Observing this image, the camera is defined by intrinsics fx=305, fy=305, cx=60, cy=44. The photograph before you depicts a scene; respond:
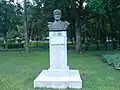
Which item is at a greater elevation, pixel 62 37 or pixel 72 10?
pixel 72 10

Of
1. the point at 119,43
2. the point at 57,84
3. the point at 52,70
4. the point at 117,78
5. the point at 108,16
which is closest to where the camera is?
the point at 57,84

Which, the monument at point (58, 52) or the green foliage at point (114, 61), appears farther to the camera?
the green foliage at point (114, 61)

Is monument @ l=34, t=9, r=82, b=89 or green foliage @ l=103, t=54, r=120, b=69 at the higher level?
monument @ l=34, t=9, r=82, b=89

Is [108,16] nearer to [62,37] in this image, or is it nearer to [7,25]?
[7,25]

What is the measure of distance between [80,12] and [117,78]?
21448 millimetres

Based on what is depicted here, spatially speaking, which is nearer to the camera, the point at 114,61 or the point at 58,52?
the point at 58,52

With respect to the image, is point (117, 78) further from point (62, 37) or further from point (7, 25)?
point (7, 25)

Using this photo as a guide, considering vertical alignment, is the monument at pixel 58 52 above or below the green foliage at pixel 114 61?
above

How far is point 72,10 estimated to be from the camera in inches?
1321

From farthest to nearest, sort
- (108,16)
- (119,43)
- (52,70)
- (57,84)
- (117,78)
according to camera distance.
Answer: (119,43), (108,16), (117,78), (52,70), (57,84)

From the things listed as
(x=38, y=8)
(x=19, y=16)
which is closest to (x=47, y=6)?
(x=38, y=8)

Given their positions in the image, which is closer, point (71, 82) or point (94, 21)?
point (71, 82)

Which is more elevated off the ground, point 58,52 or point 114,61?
Result: point 58,52

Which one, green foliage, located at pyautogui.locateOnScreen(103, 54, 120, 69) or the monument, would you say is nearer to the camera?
the monument
